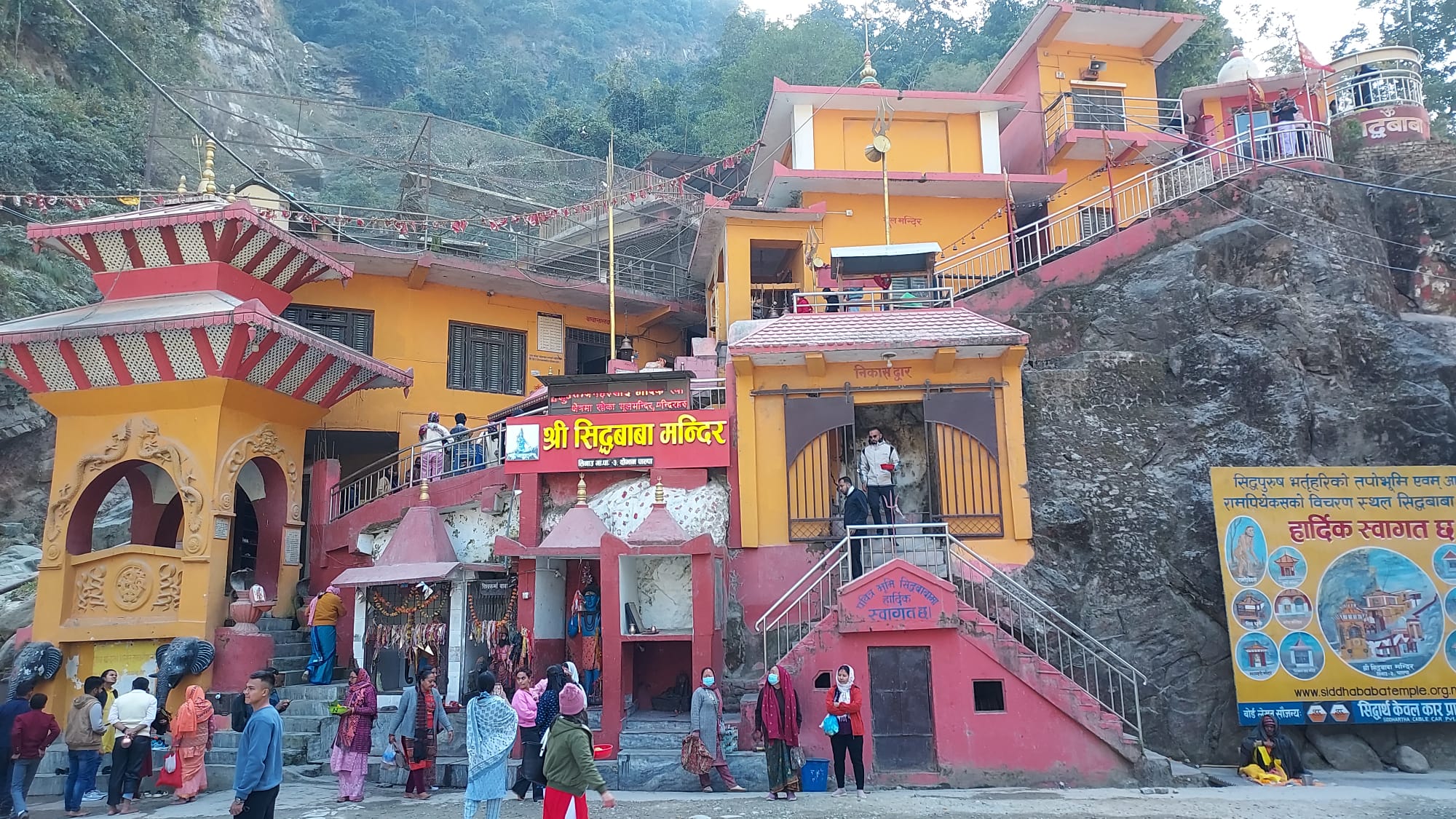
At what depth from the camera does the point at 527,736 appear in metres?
10.5

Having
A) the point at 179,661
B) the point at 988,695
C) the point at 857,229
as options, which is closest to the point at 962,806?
the point at 988,695

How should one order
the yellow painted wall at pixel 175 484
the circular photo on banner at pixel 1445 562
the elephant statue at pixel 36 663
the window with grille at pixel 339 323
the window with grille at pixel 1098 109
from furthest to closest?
1. the window with grille at pixel 1098 109
2. the window with grille at pixel 339 323
3. the yellow painted wall at pixel 175 484
4. the elephant statue at pixel 36 663
5. the circular photo on banner at pixel 1445 562

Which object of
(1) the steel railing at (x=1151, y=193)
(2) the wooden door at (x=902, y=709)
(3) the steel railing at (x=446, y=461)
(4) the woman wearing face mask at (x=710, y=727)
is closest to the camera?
(4) the woman wearing face mask at (x=710, y=727)

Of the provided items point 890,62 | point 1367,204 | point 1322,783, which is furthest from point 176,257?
point 890,62

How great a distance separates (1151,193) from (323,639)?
18.4 metres

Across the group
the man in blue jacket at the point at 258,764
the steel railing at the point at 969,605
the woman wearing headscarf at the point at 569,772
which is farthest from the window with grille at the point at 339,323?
the woman wearing headscarf at the point at 569,772

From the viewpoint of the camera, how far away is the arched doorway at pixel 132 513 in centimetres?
1496

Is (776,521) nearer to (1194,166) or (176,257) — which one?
(176,257)

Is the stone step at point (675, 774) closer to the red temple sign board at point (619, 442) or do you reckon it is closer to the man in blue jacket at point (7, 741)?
the red temple sign board at point (619, 442)

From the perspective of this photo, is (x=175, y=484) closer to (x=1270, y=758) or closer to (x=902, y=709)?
(x=902, y=709)

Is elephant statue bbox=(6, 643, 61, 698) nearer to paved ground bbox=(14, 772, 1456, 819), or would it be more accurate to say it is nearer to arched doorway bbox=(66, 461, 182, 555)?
arched doorway bbox=(66, 461, 182, 555)

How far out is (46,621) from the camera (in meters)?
14.3

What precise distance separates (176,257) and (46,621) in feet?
19.4

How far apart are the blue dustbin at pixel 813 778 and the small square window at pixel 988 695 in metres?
2.11
